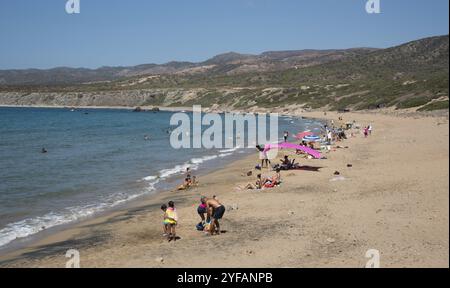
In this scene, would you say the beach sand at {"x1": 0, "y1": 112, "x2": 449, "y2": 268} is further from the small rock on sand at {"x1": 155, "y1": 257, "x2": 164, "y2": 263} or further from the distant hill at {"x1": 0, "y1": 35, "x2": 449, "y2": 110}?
the distant hill at {"x1": 0, "y1": 35, "x2": 449, "y2": 110}

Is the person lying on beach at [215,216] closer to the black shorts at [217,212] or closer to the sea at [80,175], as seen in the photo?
the black shorts at [217,212]

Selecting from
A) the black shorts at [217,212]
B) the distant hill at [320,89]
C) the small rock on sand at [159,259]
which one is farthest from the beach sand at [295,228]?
the distant hill at [320,89]

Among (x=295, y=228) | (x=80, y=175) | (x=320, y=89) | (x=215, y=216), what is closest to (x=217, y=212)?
(x=215, y=216)

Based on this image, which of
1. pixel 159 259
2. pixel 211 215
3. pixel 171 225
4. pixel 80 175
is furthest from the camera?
pixel 80 175

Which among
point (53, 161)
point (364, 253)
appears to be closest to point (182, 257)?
point (364, 253)

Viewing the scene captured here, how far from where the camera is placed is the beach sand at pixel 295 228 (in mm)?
10203

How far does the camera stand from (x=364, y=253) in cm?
1002

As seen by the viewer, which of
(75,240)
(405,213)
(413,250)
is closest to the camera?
(413,250)

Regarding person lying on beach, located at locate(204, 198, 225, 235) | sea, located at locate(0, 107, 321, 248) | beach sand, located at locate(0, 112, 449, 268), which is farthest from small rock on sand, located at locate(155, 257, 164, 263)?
sea, located at locate(0, 107, 321, 248)

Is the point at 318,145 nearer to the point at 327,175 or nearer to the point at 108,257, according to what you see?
the point at 327,175

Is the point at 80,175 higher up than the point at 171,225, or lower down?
lower down

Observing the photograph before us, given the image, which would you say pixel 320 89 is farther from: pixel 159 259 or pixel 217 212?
Answer: pixel 159 259

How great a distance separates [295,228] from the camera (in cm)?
1276
